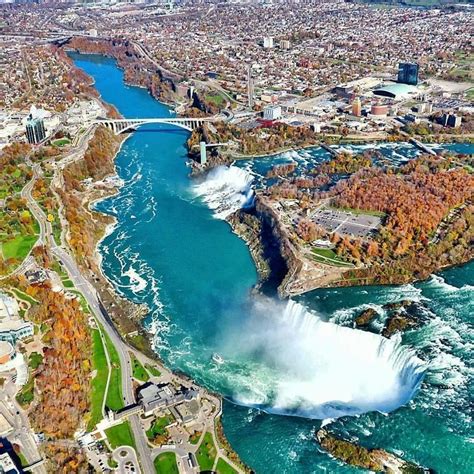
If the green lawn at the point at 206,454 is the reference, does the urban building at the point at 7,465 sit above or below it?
above

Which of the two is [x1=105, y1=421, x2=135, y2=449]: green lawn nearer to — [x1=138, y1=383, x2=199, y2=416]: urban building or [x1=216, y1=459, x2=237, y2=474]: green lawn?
[x1=138, y1=383, x2=199, y2=416]: urban building

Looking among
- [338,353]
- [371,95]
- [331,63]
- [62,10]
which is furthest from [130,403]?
[62,10]

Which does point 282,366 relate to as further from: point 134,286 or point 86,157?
point 86,157

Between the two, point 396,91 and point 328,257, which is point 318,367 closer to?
point 328,257

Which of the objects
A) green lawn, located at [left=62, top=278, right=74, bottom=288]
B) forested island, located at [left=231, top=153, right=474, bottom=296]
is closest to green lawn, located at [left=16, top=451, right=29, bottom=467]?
green lawn, located at [left=62, top=278, right=74, bottom=288]

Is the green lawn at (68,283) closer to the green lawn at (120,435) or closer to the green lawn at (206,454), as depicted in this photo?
the green lawn at (120,435)

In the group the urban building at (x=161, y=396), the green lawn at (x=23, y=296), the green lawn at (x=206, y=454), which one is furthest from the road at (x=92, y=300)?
the green lawn at (x=23, y=296)
